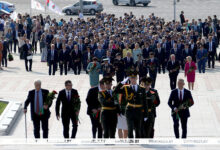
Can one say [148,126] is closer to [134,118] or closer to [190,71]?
[134,118]

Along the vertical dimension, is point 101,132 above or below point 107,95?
below

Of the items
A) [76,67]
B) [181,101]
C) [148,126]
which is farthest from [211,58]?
[148,126]

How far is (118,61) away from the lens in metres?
24.7

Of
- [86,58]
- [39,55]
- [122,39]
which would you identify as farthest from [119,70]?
[39,55]

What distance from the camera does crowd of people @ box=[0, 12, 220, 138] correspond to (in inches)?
570

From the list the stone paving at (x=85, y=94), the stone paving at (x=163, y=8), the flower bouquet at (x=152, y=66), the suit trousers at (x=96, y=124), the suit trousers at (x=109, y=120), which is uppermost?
the stone paving at (x=163, y=8)

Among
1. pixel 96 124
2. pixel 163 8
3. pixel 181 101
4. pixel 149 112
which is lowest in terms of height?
pixel 96 124

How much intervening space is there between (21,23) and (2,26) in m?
1.18

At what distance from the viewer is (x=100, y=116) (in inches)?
579

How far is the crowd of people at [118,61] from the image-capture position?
14.5m

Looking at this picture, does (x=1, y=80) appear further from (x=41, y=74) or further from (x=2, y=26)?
(x=2, y=26)

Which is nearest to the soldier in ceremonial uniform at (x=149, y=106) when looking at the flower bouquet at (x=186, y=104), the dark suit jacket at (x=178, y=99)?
the dark suit jacket at (x=178, y=99)

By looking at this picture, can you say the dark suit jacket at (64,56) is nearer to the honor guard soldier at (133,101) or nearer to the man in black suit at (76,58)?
the man in black suit at (76,58)

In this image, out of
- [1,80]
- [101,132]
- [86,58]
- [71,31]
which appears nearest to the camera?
[101,132]
